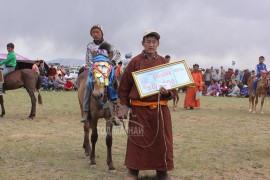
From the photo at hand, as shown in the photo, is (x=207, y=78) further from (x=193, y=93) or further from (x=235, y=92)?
(x=193, y=93)

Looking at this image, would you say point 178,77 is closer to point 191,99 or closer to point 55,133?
point 55,133

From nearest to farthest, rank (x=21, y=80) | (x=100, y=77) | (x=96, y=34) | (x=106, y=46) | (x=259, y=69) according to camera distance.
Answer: (x=100, y=77) < (x=106, y=46) < (x=96, y=34) < (x=21, y=80) < (x=259, y=69)

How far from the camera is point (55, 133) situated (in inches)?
335

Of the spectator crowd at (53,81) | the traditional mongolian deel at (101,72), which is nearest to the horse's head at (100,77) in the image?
the traditional mongolian deel at (101,72)

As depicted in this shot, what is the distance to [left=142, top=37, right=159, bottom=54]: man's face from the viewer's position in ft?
14.8

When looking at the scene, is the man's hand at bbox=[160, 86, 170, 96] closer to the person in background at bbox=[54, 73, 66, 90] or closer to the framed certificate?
the framed certificate

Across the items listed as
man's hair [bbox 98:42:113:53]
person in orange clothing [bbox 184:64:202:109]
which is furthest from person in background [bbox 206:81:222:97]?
man's hair [bbox 98:42:113:53]

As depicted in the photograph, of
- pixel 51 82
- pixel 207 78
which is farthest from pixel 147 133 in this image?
pixel 207 78

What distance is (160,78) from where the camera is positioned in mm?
4391

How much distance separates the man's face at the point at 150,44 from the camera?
4.50m

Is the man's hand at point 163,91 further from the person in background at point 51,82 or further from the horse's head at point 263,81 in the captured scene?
the person in background at point 51,82

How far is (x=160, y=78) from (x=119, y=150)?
2889 mm

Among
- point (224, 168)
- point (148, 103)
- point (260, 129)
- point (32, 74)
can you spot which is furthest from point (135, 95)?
point (32, 74)

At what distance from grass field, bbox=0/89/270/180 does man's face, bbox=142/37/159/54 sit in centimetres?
201
